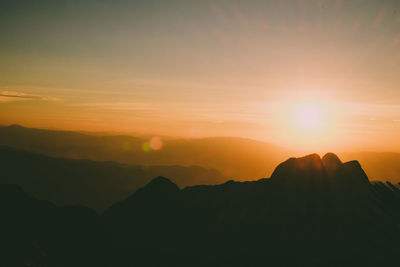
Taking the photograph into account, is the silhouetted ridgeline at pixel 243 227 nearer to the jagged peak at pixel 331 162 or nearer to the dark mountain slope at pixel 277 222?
the jagged peak at pixel 331 162

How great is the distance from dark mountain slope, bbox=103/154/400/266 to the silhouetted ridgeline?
0.24 metres

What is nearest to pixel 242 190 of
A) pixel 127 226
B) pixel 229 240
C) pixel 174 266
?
pixel 229 240

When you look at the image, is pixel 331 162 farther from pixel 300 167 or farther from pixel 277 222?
pixel 277 222

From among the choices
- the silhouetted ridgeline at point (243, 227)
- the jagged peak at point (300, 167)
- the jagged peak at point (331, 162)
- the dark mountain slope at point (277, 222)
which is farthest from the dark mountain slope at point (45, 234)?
the jagged peak at point (331, 162)

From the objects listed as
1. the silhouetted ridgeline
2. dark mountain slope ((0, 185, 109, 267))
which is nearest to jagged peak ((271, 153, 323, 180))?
the silhouetted ridgeline

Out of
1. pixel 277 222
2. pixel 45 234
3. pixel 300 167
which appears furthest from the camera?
pixel 300 167

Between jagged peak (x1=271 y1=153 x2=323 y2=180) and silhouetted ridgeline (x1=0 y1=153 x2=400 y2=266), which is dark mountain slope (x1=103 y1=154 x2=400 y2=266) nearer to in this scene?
jagged peak (x1=271 y1=153 x2=323 y2=180)

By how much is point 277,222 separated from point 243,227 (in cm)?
870

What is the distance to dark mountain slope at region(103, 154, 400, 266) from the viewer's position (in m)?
56.4

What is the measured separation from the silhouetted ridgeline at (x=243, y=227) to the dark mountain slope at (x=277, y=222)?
0.24 meters

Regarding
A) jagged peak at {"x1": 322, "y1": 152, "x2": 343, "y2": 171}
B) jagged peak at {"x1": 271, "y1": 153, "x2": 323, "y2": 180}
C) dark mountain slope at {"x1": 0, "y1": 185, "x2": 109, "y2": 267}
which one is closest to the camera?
dark mountain slope at {"x1": 0, "y1": 185, "x2": 109, "y2": 267}

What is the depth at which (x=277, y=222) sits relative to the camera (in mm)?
66250

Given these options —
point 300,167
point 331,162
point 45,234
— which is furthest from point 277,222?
point 45,234

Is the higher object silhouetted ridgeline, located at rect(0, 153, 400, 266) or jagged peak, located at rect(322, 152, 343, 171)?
jagged peak, located at rect(322, 152, 343, 171)
